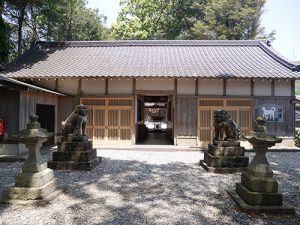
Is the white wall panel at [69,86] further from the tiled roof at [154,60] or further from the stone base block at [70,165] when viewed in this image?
the stone base block at [70,165]

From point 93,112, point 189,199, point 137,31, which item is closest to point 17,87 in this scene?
point 93,112

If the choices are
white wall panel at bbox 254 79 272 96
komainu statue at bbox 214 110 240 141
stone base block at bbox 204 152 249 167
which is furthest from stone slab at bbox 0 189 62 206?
white wall panel at bbox 254 79 272 96

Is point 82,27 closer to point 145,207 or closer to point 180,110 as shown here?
point 180,110

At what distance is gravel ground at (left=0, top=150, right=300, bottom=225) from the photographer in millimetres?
4473

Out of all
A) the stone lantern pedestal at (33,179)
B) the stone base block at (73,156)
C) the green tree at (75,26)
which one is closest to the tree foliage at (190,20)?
the green tree at (75,26)

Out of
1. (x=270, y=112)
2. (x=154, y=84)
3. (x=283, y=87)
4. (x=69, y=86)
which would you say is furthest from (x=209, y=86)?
(x=69, y=86)

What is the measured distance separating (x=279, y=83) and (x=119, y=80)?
7375 millimetres

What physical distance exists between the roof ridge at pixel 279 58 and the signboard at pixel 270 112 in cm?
199

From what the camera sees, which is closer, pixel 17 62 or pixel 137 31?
pixel 17 62

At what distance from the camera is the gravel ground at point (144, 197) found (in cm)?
447

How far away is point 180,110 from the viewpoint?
1288 centimetres

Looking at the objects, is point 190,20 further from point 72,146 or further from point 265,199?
point 265,199

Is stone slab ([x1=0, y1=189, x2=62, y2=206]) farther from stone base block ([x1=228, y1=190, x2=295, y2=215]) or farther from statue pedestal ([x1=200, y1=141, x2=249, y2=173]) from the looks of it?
statue pedestal ([x1=200, y1=141, x2=249, y2=173])

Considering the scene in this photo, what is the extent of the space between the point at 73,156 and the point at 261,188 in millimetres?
5265
